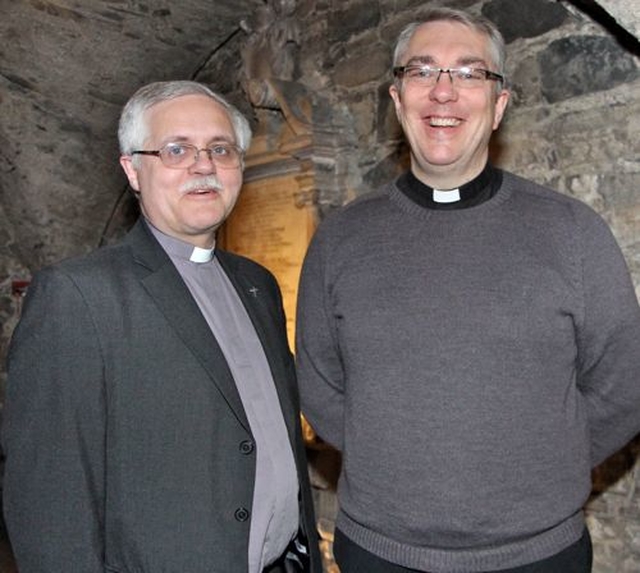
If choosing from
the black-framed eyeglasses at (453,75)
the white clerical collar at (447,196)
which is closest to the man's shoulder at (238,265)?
the white clerical collar at (447,196)

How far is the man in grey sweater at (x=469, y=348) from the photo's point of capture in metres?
1.63

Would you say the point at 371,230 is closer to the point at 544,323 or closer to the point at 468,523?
the point at 544,323

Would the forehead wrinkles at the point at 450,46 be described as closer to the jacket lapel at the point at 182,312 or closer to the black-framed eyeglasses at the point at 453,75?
the black-framed eyeglasses at the point at 453,75

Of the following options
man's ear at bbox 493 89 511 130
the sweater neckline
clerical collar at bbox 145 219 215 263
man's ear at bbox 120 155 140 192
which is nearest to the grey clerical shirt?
clerical collar at bbox 145 219 215 263

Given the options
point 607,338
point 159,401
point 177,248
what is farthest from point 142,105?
point 607,338

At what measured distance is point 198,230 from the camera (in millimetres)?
1768

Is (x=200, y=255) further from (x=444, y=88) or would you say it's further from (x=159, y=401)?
(x=444, y=88)

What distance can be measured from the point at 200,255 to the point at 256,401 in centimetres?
40

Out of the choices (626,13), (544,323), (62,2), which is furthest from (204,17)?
(544,323)

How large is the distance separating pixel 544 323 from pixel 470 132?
49cm

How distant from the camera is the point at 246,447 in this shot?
5.27 feet

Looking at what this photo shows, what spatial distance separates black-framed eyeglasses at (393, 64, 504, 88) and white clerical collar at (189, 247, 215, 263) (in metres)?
0.67

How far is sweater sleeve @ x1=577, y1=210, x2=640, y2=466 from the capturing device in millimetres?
1690

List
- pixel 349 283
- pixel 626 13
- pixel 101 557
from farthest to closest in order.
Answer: pixel 626 13 < pixel 349 283 < pixel 101 557
